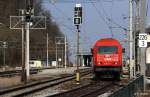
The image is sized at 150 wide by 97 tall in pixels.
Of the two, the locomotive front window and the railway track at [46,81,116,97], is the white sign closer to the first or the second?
the railway track at [46,81,116,97]

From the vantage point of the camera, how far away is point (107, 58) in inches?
1875

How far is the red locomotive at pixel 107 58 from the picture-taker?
1866 inches

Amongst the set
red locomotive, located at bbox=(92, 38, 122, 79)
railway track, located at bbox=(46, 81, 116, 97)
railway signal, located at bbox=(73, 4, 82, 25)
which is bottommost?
railway track, located at bbox=(46, 81, 116, 97)

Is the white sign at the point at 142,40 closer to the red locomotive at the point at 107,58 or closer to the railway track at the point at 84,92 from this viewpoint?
the railway track at the point at 84,92

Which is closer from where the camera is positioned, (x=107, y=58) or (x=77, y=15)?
(x=77, y=15)

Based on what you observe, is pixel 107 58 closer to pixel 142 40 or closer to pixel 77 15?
pixel 77 15

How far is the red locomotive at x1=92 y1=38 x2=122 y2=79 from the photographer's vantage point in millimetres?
47406

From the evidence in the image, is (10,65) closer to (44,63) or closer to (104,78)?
(44,63)

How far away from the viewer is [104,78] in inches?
1999

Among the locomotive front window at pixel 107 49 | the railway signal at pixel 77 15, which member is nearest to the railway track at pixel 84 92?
the railway signal at pixel 77 15

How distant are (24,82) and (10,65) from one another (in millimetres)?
88755

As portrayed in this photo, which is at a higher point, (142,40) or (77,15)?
(77,15)

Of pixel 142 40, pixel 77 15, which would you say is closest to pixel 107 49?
pixel 77 15

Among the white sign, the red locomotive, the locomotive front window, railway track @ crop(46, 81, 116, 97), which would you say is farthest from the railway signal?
the white sign
